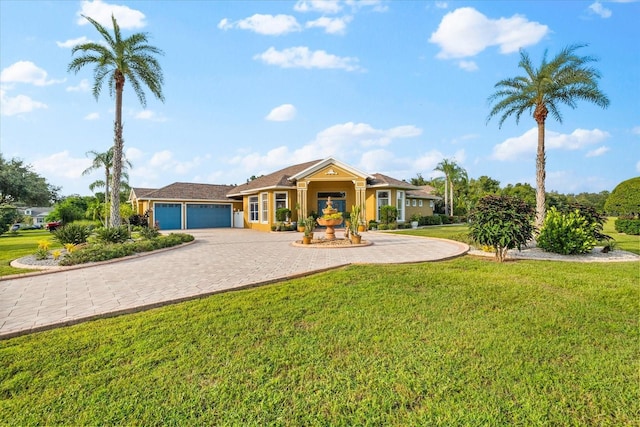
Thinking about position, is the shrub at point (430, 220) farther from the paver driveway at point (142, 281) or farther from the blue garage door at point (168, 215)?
the blue garage door at point (168, 215)

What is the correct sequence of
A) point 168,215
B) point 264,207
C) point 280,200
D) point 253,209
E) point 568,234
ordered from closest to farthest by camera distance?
1. point 568,234
2. point 280,200
3. point 264,207
4. point 253,209
5. point 168,215

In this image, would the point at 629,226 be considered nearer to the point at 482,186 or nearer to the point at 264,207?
the point at 264,207

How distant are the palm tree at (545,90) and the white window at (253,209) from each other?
18612 mm

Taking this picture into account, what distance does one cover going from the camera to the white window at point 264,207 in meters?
24.5

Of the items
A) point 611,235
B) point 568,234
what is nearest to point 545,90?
point 568,234

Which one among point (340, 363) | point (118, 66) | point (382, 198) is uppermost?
point (118, 66)

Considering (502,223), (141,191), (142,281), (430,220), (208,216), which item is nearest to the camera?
(142,281)

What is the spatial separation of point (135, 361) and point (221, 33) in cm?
1263

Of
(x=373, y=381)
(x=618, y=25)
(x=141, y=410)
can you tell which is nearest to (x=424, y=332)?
(x=373, y=381)

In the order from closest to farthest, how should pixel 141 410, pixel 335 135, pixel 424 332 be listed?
1. pixel 141 410
2. pixel 424 332
3. pixel 335 135

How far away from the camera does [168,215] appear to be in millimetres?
27484

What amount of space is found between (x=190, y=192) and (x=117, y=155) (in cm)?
1416

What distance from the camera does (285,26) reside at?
12.6 meters

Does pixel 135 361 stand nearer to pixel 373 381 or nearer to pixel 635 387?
pixel 373 381
